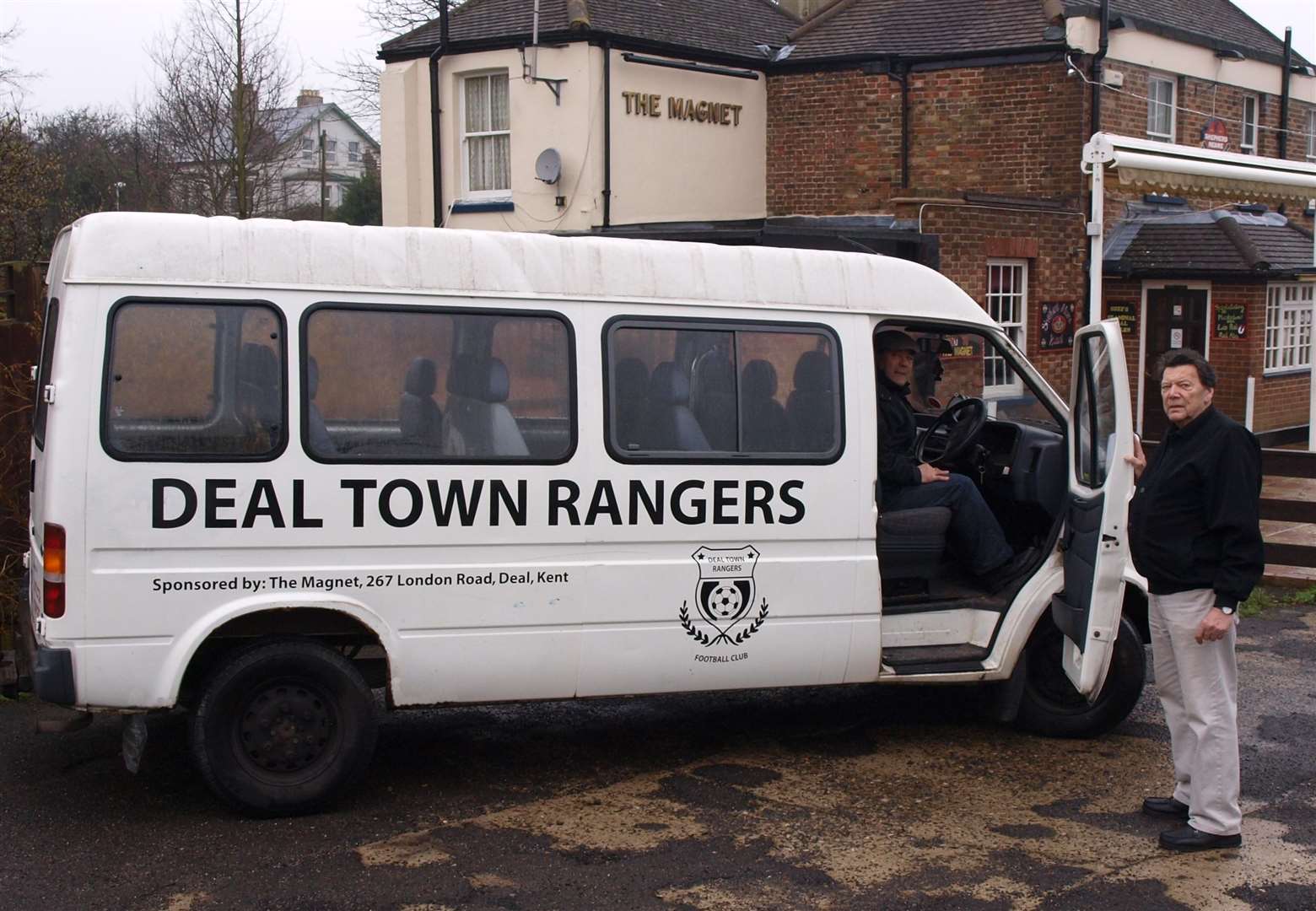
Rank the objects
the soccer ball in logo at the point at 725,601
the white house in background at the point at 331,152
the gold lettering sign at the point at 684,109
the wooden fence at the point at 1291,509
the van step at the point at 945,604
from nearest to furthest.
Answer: the soccer ball in logo at the point at 725,601 < the van step at the point at 945,604 < the wooden fence at the point at 1291,509 < the gold lettering sign at the point at 684,109 < the white house in background at the point at 331,152

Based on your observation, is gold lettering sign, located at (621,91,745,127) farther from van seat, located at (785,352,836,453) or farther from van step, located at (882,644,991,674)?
van step, located at (882,644,991,674)

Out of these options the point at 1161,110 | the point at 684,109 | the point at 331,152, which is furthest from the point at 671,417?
the point at 331,152

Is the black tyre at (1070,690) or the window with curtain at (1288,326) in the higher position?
the window with curtain at (1288,326)

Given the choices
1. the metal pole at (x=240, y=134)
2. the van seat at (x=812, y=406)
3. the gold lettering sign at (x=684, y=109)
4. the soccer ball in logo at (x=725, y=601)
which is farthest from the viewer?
the metal pole at (x=240, y=134)

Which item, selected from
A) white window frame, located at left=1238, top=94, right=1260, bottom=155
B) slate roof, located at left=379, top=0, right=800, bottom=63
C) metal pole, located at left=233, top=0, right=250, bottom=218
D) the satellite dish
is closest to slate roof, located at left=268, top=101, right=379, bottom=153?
metal pole, located at left=233, top=0, right=250, bottom=218

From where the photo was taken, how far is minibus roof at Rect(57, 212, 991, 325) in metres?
5.32

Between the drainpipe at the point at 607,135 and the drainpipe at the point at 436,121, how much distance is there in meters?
2.39

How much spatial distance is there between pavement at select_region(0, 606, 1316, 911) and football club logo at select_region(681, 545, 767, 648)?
679 mm

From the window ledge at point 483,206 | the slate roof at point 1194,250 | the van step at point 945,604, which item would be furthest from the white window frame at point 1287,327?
the van step at point 945,604

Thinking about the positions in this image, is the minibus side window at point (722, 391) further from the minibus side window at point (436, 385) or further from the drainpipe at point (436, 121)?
the drainpipe at point (436, 121)

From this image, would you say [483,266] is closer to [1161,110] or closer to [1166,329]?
[1166,329]

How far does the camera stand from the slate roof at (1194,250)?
19562mm

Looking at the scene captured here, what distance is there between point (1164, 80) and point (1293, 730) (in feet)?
52.8

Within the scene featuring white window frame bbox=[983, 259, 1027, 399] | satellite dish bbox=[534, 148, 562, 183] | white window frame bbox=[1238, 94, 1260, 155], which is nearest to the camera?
white window frame bbox=[983, 259, 1027, 399]
